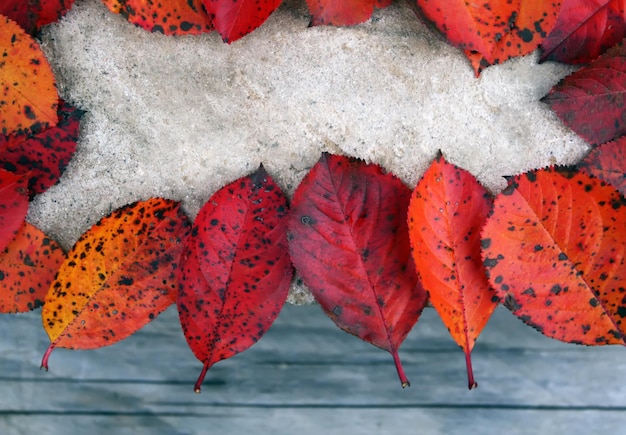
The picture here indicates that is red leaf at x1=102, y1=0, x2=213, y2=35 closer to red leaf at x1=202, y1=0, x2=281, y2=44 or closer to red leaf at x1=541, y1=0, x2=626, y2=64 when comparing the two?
red leaf at x1=202, y1=0, x2=281, y2=44

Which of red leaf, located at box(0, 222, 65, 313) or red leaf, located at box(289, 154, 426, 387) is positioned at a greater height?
red leaf, located at box(289, 154, 426, 387)

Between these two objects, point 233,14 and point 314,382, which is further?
point 314,382

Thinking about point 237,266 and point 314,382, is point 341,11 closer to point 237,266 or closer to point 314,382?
point 237,266

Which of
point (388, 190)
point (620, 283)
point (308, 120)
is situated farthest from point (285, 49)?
point (620, 283)

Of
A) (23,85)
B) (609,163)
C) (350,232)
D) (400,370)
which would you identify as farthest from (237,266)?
(609,163)

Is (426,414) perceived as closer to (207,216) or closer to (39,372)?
(207,216)

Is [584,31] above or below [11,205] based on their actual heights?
above

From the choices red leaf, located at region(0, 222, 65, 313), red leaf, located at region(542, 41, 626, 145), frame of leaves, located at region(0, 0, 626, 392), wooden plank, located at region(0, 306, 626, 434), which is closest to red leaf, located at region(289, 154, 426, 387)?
frame of leaves, located at region(0, 0, 626, 392)
